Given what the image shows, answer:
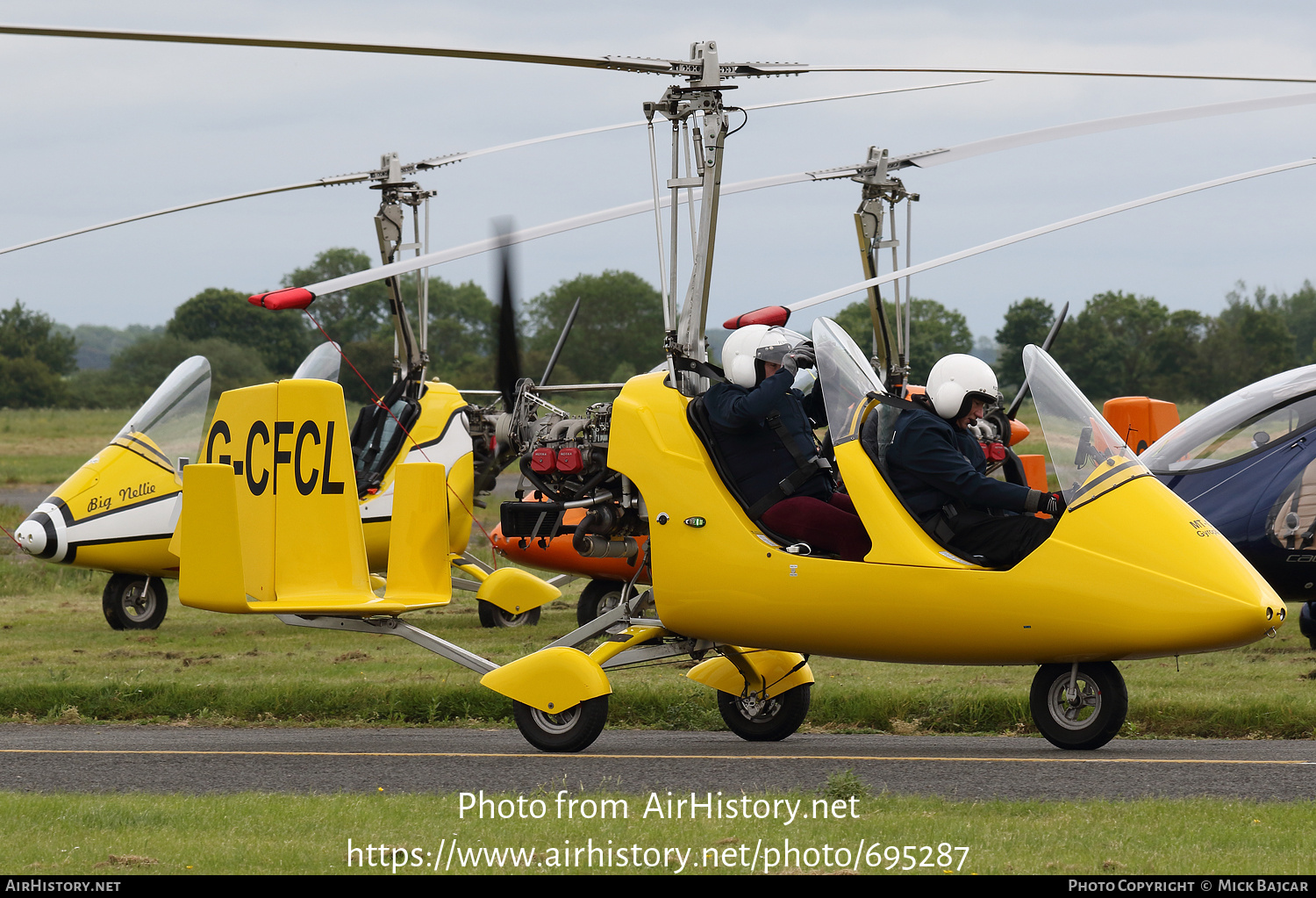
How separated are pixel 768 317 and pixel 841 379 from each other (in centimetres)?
54

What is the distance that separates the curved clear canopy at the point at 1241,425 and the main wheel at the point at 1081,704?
12.4ft

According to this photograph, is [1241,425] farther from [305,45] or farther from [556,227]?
[305,45]

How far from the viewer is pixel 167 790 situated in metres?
6.47

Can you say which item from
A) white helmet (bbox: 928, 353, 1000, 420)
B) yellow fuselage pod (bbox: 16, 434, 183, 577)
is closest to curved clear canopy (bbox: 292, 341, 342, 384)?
yellow fuselage pod (bbox: 16, 434, 183, 577)


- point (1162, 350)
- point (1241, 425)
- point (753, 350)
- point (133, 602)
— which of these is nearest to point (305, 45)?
point (753, 350)

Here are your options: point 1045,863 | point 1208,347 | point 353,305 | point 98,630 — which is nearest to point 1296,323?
point 1208,347

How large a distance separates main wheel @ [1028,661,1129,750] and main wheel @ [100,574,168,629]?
9.22 m

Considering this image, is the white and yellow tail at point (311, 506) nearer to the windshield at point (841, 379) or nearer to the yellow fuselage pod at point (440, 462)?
the windshield at point (841, 379)

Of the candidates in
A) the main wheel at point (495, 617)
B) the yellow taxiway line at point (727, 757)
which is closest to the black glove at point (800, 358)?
the yellow taxiway line at point (727, 757)

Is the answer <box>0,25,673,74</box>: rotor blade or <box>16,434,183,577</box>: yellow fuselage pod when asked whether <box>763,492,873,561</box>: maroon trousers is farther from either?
<box>16,434,183,577</box>: yellow fuselage pod

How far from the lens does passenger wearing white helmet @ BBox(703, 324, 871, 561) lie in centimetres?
721

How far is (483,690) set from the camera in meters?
9.28

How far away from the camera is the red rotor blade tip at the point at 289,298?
641 cm
